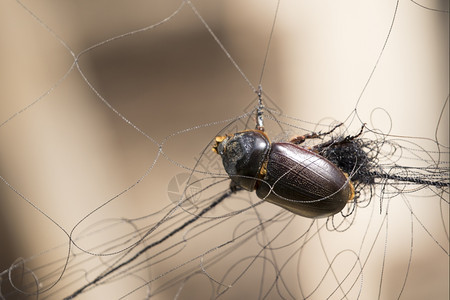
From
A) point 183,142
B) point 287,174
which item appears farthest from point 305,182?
point 183,142

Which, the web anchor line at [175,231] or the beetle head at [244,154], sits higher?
the beetle head at [244,154]

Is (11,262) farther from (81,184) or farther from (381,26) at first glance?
(381,26)

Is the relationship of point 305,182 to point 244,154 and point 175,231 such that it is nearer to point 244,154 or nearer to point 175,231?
point 244,154

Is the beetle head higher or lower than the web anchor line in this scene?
higher

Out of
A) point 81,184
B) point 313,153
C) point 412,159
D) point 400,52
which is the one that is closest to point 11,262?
point 81,184
